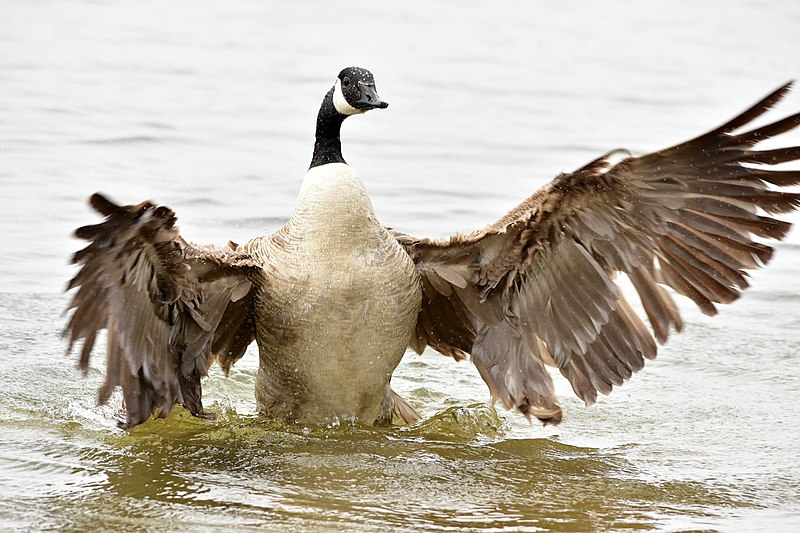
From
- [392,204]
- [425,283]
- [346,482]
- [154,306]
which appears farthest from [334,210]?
[392,204]

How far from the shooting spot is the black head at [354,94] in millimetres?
7621

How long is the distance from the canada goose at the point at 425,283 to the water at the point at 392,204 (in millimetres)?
452

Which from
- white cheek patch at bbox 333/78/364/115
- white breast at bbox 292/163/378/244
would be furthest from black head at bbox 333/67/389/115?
white breast at bbox 292/163/378/244

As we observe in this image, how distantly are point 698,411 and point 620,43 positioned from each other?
14266 millimetres

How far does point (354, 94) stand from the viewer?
300 inches

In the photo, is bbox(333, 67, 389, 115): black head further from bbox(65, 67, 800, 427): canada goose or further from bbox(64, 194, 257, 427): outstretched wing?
bbox(64, 194, 257, 427): outstretched wing

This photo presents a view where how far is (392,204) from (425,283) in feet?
17.4

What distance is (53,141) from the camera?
48.1ft

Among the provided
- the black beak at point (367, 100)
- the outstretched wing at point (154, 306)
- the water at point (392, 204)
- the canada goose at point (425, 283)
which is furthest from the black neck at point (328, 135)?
the water at point (392, 204)

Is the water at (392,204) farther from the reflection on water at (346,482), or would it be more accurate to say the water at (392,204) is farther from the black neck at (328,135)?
the black neck at (328,135)

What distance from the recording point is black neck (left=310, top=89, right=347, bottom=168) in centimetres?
757

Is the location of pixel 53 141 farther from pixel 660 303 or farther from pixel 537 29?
pixel 537 29

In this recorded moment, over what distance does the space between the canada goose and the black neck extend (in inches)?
0.4

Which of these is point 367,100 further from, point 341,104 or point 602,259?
point 602,259
